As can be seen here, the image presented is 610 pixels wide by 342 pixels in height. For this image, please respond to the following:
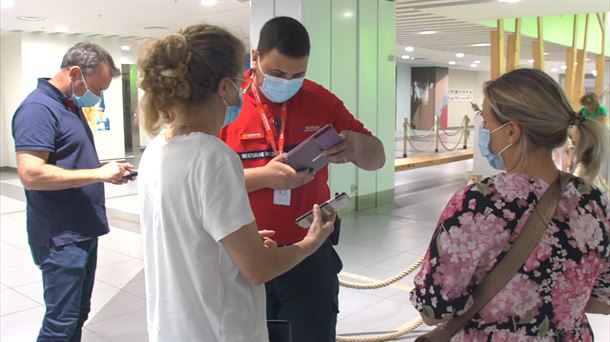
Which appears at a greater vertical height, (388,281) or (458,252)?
(458,252)

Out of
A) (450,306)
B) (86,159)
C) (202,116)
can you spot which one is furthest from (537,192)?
(86,159)

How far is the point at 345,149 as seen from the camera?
6.49ft

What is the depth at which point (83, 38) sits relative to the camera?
13.1 meters

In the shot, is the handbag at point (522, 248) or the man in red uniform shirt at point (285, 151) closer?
the handbag at point (522, 248)

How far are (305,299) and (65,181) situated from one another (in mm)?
1156

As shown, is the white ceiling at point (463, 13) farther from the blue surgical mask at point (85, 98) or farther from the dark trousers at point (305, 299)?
the dark trousers at point (305, 299)

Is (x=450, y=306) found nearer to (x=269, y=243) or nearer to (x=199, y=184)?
(x=269, y=243)

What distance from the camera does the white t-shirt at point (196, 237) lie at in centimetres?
128

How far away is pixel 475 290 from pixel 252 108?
1067 mm

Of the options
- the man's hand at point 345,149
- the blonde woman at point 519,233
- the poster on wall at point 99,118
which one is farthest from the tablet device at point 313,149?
the poster on wall at point 99,118

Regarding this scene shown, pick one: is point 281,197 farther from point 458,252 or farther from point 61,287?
point 61,287

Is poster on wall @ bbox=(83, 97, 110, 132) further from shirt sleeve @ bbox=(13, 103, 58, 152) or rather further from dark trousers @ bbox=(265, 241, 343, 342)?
dark trousers @ bbox=(265, 241, 343, 342)

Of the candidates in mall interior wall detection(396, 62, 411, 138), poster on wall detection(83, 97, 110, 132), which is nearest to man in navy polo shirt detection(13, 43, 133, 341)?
poster on wall detection(83, 97, 110, 132)

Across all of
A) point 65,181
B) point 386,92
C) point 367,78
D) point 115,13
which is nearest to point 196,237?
point 65,181
